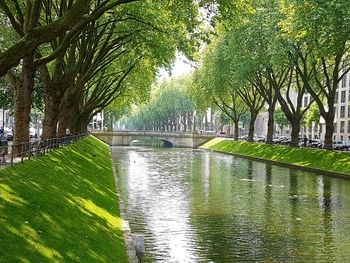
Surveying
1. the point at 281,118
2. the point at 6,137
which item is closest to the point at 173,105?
the point at 281,118

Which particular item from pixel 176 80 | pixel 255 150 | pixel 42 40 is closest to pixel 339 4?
pixel 42 40

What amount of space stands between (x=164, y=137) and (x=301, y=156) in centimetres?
6921

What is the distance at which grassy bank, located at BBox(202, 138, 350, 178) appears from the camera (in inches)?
1644

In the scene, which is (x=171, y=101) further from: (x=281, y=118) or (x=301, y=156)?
(x=301, y=156)

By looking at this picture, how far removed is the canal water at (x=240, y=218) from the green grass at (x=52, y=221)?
1.99 metres

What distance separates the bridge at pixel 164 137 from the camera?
112 m

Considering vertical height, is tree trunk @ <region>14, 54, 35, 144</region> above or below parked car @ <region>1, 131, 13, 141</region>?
above

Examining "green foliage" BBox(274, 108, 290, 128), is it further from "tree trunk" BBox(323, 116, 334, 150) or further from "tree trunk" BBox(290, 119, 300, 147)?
"tree trunk" BBox(323, 116, 334, 150)

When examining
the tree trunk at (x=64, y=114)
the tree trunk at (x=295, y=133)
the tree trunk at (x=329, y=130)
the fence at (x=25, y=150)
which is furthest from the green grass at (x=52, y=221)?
the tree trunk at (x=295, y=133)

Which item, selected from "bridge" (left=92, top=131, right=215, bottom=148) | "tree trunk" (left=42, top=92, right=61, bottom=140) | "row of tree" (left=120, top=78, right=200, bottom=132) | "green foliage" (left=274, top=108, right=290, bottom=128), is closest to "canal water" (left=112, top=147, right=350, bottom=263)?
"tree trunk" (left=42, top=92, right=61, bottom=140)

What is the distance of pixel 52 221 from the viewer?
12445 millimetres

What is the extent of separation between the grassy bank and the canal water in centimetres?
448

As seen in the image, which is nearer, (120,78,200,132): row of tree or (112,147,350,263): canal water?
(112,147,350,263): canal water

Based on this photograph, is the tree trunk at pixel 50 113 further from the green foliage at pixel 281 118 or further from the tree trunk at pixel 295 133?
the green foliage at pixel 281 118
